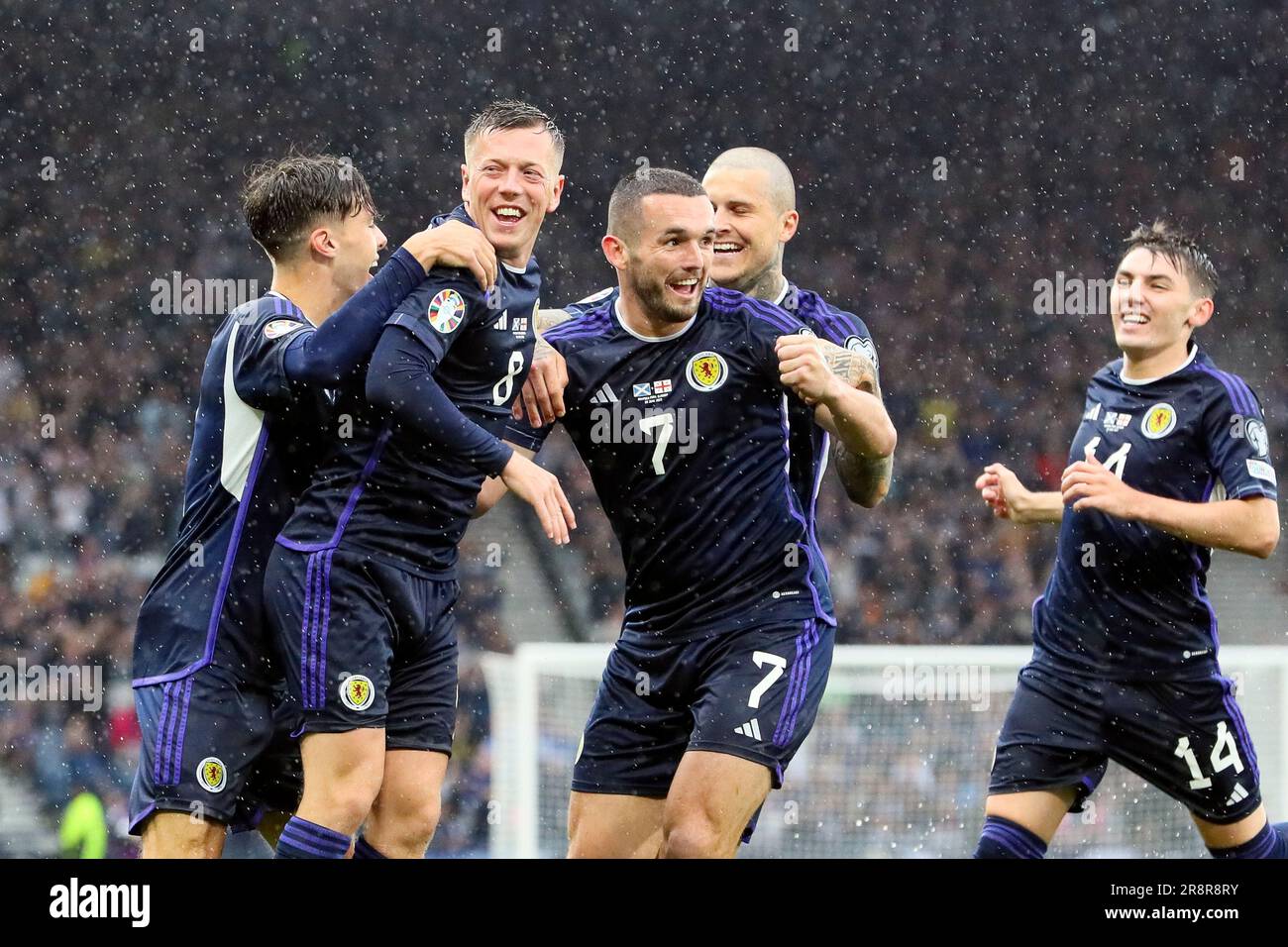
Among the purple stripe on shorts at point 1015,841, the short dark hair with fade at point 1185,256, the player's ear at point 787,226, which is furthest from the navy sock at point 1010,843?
the player's ear at point 787,226

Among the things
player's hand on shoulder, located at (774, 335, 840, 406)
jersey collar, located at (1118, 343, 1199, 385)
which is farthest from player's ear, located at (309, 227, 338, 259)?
jersey collar, located at (1118, 343, 1199, 385)

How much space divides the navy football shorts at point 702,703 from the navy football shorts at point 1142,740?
868 millimetres

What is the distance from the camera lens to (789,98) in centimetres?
1218

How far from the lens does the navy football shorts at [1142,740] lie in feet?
14.9

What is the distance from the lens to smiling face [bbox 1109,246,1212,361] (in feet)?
15.5

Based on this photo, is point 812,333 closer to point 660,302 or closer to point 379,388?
point 660,302

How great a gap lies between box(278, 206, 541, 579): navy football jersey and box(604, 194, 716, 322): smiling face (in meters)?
0.32

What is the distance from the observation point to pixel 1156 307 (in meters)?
4.75

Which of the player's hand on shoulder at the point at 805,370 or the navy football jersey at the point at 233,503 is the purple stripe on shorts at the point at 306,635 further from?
the player's hand on shoulder at the point at 805,370
